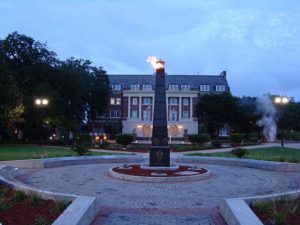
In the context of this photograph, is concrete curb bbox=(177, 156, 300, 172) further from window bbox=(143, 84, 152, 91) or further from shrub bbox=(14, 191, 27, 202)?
window bbox=(143, 84, 152, 91)

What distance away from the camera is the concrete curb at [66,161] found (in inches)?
718

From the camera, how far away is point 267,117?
63688 mm

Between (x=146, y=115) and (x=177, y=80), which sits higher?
(x=177, y=80)

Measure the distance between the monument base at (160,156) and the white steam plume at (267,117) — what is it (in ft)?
147

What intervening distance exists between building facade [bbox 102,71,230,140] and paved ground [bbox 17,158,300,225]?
6475 centimetres

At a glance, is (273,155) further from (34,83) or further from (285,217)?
(34,83)

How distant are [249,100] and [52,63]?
1580 inches

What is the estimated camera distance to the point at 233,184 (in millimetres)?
13719

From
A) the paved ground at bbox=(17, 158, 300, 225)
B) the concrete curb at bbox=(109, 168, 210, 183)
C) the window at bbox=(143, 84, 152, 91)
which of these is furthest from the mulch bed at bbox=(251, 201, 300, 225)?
the window at bbox=(143, 84, 152, 91)

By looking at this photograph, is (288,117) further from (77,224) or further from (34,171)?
(77,224)

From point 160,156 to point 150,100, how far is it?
6966 centimetres

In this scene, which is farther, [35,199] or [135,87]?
[135,87]

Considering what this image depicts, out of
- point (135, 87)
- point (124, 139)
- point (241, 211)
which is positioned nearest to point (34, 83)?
point (124, 139)

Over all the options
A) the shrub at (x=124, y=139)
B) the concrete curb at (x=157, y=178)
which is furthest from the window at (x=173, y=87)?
the concrete curb at (x=157, y=178)
